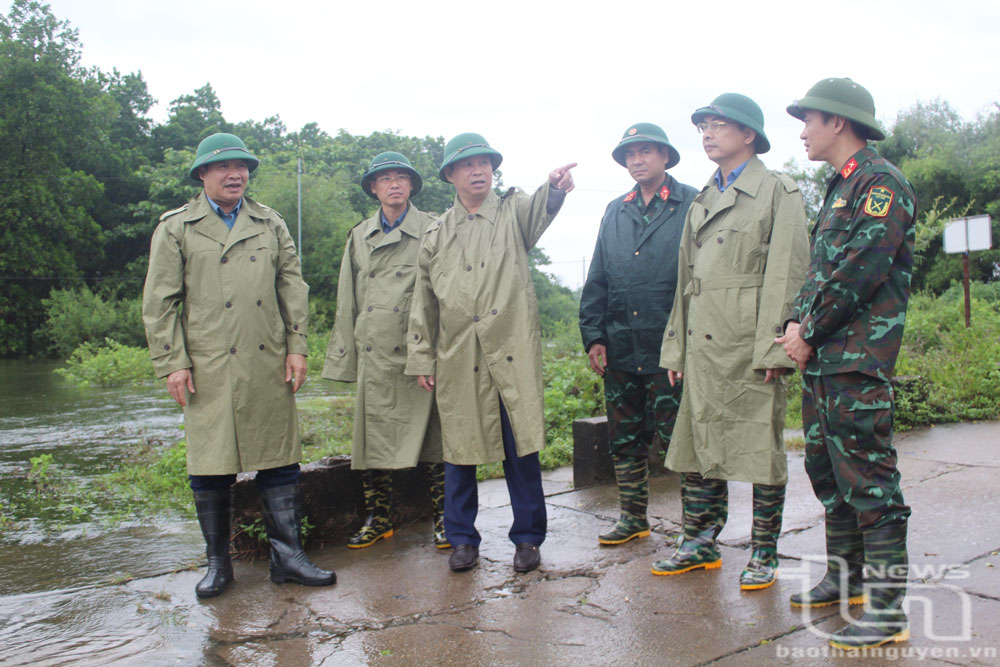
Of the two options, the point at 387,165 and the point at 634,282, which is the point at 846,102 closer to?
the point at 634,282

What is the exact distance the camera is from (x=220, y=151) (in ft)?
13.6

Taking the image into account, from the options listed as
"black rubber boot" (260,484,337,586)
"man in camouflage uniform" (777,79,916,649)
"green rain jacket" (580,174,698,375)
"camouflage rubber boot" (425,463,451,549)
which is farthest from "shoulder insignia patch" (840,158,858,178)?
"black rubber boot" (260,484,337,586)

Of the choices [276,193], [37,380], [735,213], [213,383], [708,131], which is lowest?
[37,380]

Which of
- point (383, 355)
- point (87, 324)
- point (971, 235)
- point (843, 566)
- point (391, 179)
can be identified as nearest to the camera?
point (843, 566)

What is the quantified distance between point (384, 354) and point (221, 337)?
0.93 m

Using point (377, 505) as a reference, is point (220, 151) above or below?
above

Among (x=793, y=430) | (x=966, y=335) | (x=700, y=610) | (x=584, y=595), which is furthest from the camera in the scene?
(x=966, y=335)

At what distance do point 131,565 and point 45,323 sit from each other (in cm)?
3231

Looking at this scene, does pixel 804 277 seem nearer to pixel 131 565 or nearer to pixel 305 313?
pixel 305 313

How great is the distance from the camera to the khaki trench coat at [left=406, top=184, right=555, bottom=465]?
13.6 ft

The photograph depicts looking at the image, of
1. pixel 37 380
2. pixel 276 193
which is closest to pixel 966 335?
pixel 37 380

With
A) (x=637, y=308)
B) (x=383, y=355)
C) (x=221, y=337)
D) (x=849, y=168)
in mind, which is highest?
(x=849, y=168)

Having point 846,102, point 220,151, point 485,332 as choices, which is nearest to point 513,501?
point 485,332

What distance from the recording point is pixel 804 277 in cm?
357
